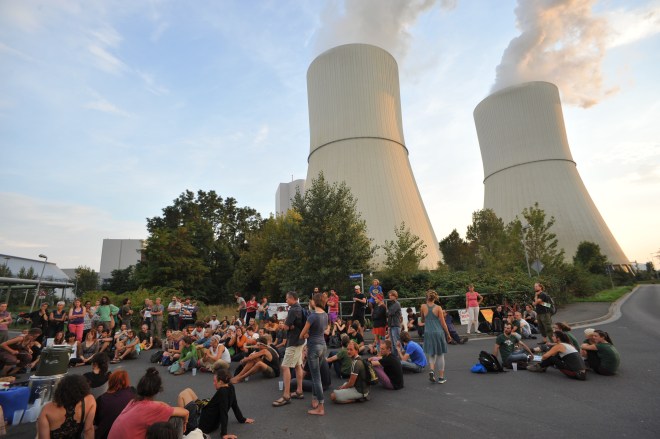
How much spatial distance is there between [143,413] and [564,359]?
5871 millimetres

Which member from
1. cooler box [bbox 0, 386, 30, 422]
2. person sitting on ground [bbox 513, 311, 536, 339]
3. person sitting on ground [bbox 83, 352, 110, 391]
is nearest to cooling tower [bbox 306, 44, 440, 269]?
person sitting on ground [bbox 513, 311, 536, 339]

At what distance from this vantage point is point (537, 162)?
97.6 ft

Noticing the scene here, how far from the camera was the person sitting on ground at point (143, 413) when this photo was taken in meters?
2.80

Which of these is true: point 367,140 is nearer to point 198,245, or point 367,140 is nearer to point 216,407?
point 198,245

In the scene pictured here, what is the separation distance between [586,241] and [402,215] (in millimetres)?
22601

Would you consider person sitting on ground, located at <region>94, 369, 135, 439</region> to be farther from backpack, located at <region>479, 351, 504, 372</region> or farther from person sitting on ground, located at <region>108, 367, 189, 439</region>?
backpack, located at <region>479, 351, 504, 372</region>

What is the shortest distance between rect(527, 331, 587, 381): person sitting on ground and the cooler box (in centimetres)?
740

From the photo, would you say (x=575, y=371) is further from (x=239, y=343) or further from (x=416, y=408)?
(x=239, y=343)

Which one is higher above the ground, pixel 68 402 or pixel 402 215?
pixel 402 215

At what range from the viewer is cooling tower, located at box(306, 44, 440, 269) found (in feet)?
66.8

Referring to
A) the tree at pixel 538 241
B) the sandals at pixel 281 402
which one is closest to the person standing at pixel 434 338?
the sandals at pixel 281 402

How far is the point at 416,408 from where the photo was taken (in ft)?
14.5

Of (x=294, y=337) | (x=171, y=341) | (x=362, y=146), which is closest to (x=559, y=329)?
(x=294, y=337)

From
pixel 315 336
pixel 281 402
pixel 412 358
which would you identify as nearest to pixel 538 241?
pixel 412 358
